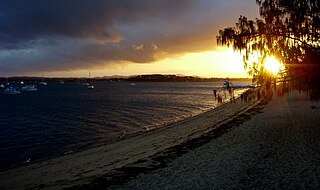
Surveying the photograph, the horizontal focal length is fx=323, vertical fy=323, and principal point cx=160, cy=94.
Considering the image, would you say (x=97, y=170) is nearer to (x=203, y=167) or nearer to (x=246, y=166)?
(x=203, y=167)

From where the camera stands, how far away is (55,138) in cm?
2966

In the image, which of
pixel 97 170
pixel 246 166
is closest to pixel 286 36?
pixel 246 166

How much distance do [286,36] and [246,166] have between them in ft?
22.9

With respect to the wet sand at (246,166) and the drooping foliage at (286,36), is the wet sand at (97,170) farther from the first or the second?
the drooping foliage at (286,36)

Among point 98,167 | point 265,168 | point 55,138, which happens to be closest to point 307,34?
point 265,168

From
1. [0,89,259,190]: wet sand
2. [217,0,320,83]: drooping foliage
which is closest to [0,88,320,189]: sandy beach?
[0,89,259,190]: wet sand

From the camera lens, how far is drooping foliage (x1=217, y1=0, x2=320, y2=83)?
1462 cm

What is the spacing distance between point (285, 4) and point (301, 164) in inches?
296

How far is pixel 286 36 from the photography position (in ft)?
51.0

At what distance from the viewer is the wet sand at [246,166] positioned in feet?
33.8

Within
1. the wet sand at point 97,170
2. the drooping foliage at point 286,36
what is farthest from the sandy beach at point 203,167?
the drooping foliage at point 286,36

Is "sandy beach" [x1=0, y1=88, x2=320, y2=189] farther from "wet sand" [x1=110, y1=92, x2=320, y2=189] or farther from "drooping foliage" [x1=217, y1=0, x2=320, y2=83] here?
"drooping foliage" [x1=217, y1=0, x2=320, y2=83]

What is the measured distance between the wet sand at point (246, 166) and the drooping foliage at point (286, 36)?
3705 millimetres

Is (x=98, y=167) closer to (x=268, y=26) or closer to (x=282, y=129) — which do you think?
(x=268, y=26)
